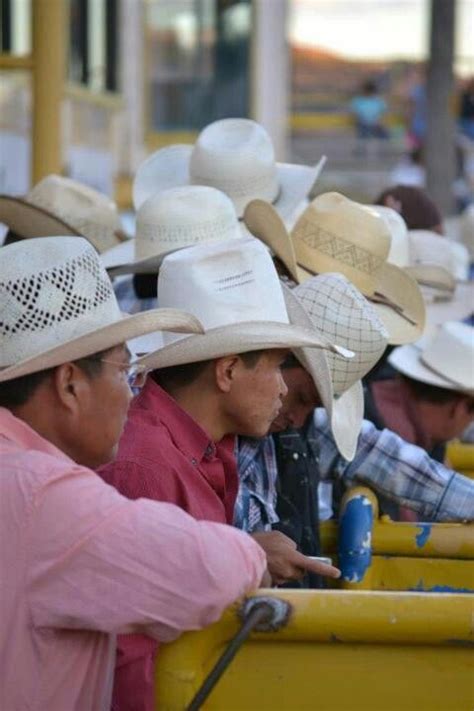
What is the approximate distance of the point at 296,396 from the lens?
4.00 m

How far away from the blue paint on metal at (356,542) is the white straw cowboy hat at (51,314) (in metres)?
1.49

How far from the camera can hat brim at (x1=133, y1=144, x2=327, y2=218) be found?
6391 millimetres

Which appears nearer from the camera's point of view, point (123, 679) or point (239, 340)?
point (123, 679)

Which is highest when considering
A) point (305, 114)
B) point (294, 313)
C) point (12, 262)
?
point (12, 262)

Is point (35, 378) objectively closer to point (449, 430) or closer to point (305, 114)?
point (449, 430)

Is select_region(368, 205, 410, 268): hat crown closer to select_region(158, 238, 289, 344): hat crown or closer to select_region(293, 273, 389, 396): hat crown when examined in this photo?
select_region(293, 273, 389, 396): hat crown

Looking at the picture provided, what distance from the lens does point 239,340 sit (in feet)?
11.3

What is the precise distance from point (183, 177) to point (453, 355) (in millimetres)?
1695

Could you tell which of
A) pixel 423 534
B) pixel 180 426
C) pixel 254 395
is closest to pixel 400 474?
pixel 423 534

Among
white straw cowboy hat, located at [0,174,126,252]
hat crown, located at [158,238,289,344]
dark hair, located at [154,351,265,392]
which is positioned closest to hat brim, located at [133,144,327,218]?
→ white straw cowboy hat, located at [0,174,126,252]

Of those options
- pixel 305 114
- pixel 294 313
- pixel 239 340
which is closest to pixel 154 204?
pixel 294 313

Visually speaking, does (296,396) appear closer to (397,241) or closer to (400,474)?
(400,474)

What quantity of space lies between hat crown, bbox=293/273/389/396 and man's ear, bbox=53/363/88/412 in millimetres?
1421

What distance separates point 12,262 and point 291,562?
0.78 metres
